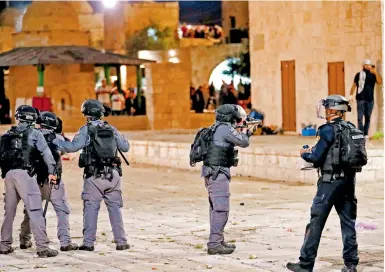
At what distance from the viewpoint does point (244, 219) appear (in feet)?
42.0

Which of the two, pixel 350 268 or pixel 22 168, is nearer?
pixel 350 268

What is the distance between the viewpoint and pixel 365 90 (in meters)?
19.6

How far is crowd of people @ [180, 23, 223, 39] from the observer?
63272 millimetres

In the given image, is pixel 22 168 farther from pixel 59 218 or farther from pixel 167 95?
pixel 167 95

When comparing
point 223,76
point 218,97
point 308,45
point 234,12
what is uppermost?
point 234,12

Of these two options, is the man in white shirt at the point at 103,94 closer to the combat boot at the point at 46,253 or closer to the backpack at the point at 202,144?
the backpack at the point at 202,144

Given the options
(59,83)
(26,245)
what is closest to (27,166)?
(26,245)

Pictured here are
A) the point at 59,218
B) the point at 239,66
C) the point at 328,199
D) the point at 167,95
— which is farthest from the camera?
the point at 239,66

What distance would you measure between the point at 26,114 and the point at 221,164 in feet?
6.31

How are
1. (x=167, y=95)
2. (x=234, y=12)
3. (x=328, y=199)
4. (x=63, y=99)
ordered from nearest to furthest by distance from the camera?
(x=328, y=199) < (x=167, y=95) < (x=63, y=99) < (x=234, y=12)

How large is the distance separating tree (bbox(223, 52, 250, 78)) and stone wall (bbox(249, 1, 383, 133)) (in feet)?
94.1

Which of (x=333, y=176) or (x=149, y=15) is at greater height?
(x=149, y=15)

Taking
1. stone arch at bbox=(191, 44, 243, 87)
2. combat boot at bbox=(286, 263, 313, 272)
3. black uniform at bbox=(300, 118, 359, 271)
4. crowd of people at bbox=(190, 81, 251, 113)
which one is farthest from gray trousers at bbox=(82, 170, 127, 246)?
stone arch at bbox=(191, 44, 243, 87)

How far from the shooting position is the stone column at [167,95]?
31.5 meters
